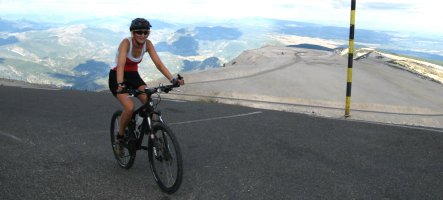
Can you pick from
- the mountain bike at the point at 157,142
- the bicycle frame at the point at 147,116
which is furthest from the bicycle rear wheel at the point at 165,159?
the bicycle frame at the point at 147,116

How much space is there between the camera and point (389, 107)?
22.5 meters

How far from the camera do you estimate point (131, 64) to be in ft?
18.3

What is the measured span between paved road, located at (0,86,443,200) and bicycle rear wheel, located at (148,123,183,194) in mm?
207

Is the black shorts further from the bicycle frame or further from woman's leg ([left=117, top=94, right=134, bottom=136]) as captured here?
the bicycle frame

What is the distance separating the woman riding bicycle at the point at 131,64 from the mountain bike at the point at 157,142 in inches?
5.0

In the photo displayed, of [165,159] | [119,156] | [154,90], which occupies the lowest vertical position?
[119,156]

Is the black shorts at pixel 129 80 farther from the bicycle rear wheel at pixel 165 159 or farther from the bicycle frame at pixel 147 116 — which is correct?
the bicycle rear wheel at pixel 165 159

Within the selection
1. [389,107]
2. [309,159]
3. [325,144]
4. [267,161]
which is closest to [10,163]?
[267,161]

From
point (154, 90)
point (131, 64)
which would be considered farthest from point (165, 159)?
point (131, 64)

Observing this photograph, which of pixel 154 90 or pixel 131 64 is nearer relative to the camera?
pixel 154 90

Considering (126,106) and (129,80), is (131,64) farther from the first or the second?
(126,106)

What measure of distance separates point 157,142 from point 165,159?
258 mm

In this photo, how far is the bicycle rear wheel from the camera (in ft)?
15.0

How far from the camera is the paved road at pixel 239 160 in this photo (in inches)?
208
